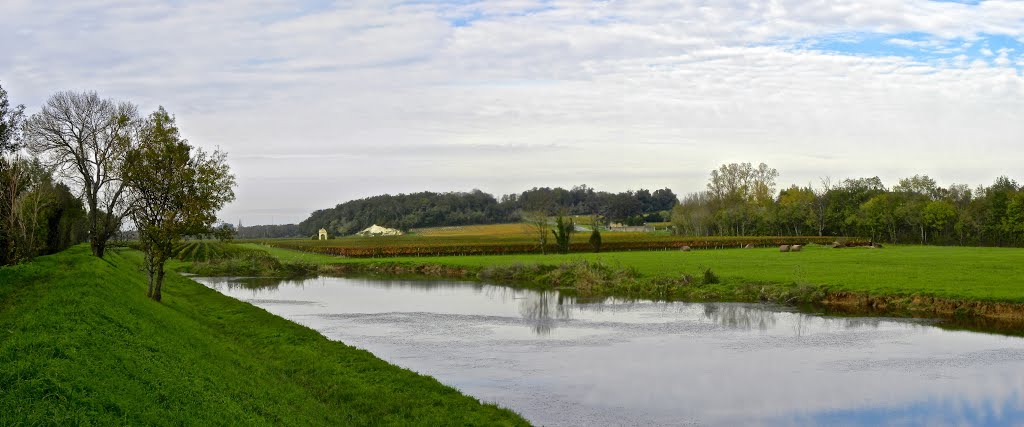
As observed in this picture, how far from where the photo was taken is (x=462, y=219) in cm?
17850

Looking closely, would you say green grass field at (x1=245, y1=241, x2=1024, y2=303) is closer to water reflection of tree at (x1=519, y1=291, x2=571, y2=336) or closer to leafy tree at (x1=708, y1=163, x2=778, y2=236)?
water reflection of tree at (x1=519, y1=291, x2=571, y2=336)

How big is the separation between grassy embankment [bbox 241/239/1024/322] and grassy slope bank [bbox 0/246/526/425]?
A: 23219mm

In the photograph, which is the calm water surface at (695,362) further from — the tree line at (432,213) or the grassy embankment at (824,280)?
the tree line at (432,213)

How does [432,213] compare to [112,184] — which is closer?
[112,184]

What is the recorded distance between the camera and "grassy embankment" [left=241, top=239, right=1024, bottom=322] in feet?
105

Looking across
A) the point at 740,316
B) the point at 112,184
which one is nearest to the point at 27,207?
the point at 112,184

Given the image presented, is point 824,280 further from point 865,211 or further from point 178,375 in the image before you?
point 865,211

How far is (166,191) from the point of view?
26.9 meters

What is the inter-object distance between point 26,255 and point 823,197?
109774mm

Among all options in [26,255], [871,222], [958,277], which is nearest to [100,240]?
[26,255]

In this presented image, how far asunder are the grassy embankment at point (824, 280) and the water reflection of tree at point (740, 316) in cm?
328

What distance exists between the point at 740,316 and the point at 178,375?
77.1 ft

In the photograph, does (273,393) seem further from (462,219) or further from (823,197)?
(462,219)

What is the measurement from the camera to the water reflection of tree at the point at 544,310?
95.6ft
